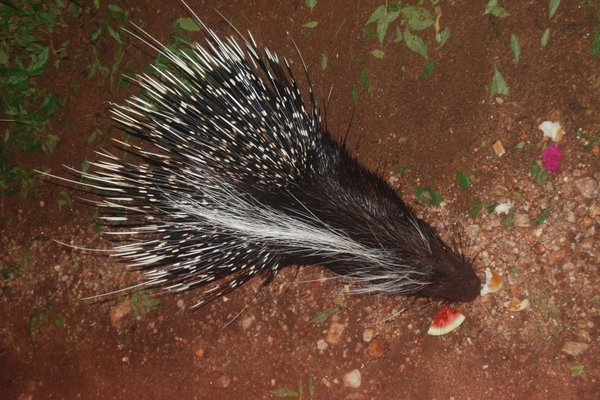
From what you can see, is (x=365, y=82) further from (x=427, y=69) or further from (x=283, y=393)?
(x=283, y=393)

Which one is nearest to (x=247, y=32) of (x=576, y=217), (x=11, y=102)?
(x=11, y=102)

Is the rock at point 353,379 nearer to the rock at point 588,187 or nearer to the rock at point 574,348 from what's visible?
the rock at point 574,348

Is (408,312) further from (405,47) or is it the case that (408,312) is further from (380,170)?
(405,47)

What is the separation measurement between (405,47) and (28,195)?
1.81 m

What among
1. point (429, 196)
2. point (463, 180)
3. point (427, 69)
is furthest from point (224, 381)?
point (427, 69)

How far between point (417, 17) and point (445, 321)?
3.61 ft

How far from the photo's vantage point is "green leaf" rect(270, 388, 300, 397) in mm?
1991

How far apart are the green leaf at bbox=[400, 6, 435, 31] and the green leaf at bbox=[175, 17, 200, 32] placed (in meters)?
0.85

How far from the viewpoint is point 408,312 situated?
74.7 inches

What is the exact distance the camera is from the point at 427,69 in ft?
6.32

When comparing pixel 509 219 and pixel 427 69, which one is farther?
pixel 427 69

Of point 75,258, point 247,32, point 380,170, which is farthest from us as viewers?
point 75,258

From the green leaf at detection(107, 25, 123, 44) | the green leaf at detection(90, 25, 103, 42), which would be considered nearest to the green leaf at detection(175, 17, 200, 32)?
the green leaf at detection(107, 25, 123, 44)

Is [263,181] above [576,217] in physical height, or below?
below
